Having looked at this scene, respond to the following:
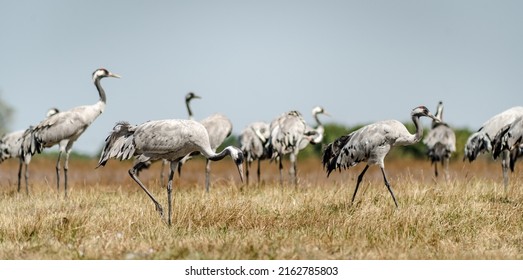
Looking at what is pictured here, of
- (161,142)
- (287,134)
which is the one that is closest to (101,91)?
(287,134)

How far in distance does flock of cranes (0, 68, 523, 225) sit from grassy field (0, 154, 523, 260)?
492 millimetres

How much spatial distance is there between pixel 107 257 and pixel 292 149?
8.03 meters

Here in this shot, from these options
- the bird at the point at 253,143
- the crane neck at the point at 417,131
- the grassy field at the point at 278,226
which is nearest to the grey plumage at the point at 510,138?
the grassy field at the point at 278,226

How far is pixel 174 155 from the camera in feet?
29.9

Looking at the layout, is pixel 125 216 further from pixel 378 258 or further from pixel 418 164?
pixel 418 164

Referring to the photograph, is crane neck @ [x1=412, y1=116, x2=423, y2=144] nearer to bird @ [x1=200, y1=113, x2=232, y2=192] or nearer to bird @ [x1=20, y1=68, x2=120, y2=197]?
bird @ [x1=200, y1=113, x2=232, y2=192]

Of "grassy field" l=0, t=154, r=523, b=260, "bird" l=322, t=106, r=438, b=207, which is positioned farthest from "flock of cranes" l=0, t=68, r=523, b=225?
"grassy field" l=0, t=154, r=523, b=260

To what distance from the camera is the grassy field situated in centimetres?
679

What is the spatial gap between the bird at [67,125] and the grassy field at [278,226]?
159 cm

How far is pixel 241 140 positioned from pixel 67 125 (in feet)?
15.1

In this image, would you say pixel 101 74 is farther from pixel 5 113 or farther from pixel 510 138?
pixel 5 113

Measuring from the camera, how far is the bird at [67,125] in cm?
1241

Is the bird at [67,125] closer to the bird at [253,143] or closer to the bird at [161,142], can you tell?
the bird at [161,142]
